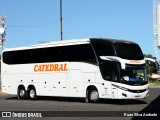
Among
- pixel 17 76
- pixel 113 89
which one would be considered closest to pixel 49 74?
pixel 17 76

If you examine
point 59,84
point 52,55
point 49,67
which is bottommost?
point 59,84

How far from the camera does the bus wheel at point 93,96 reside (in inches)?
1014

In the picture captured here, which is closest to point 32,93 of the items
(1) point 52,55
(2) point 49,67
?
(2) point 49,67

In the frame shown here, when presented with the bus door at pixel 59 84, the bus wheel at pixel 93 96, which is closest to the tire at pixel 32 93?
the bus door at pixel 59 84

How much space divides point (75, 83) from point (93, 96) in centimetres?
168

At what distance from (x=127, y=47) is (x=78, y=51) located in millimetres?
2923

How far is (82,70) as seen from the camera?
26.3m

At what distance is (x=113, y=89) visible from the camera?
24.7 m

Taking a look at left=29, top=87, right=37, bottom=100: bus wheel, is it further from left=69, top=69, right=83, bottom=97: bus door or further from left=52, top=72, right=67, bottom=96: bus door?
left=69, top=69, right=83, bottom=97: bus door

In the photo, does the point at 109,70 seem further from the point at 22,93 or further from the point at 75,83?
the point at 22,93

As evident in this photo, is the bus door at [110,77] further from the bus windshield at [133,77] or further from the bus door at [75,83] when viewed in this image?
the bus door at [75,83]

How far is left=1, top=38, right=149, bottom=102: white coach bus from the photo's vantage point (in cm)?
2467

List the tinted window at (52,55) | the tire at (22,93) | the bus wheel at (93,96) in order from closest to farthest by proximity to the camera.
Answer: the bus wheel at (93,96) → the tinted window at (52,55) → the tire at (22,93)

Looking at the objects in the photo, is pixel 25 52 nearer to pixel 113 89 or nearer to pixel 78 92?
pixel 78 92
